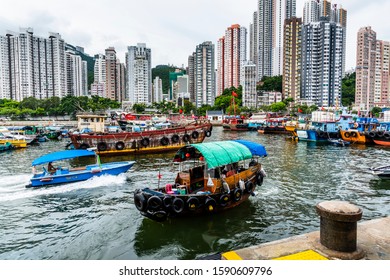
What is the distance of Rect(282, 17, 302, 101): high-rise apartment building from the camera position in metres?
89.7

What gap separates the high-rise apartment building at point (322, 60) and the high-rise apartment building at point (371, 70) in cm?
1174

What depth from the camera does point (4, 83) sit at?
291ft

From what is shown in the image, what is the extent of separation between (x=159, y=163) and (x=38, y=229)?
40.5 feet

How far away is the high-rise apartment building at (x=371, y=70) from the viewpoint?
91312mm

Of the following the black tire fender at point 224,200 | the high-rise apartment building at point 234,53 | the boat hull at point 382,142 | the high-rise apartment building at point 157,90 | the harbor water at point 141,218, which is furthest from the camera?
the high-rise apartment building at point 157,90

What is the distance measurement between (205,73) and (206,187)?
103090 mm

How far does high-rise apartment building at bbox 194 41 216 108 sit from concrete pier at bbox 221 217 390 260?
355ft

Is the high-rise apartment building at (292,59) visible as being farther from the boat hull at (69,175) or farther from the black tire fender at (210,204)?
the black tire fender at (210,204)

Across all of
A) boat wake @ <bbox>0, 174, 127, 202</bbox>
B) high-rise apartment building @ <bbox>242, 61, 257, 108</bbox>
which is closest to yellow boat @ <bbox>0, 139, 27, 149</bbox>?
boat wake @ <bbox>0, 174, 127, 202</bbox>

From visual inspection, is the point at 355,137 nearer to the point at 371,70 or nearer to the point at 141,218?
the point at 141,218

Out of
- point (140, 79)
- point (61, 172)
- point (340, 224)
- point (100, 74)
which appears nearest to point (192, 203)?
point (340, 224)

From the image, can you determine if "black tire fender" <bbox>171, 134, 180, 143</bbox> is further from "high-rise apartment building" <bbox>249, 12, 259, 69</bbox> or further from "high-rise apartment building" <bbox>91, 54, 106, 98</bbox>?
"high-rise apartment building" <bbox>91, 54, 106, 98</bbox>

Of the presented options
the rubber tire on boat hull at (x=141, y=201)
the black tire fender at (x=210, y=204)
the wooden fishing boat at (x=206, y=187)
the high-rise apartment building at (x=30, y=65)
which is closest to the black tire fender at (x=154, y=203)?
the wooden fishing boat at (x=206, y=187)

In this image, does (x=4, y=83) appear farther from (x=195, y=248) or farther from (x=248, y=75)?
(x=195, y=248)
